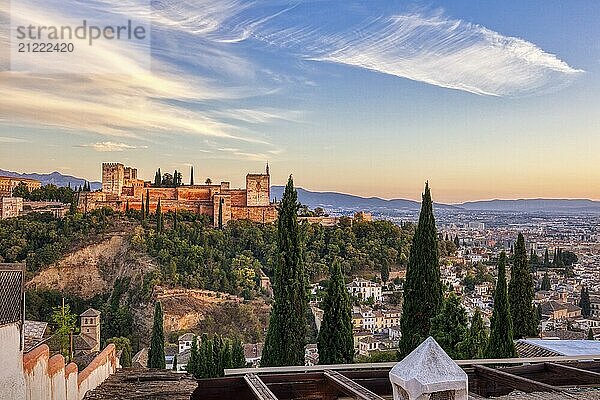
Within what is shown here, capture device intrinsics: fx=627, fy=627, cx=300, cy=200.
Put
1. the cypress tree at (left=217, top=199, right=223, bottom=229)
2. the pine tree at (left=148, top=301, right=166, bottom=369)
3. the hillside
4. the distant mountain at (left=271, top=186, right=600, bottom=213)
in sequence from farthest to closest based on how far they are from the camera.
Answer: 1. the cypress tree at (left=217, top=199, right=223, bottom=229)
2. the hillside
3. the distant mountain at (left=271, top=186, right=600, bottom=213)
4. the pine tree at (left=148, top=301, right=166, bottom=369)

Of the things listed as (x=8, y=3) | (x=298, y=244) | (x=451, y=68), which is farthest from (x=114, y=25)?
(x=451, y=68)

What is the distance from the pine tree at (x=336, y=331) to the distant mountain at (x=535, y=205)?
42.8 feet

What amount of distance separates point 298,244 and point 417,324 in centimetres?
264

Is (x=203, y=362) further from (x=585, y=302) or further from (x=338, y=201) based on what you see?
(x=338, y=201)

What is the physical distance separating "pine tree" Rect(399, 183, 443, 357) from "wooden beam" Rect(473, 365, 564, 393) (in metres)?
7.08

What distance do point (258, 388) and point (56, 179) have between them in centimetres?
3243

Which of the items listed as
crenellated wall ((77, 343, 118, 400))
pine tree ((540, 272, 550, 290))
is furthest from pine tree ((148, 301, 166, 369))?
pine tree ((540, 272, 550, 290))

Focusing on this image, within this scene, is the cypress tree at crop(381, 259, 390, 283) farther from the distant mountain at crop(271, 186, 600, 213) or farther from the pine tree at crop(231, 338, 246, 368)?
the pine tree at crop(231, 338, 246, 368)

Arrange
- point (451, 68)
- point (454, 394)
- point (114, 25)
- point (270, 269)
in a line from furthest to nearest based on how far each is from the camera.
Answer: point (270, 269) < point (451, 68) < point (114, 25) < point (454, 394)

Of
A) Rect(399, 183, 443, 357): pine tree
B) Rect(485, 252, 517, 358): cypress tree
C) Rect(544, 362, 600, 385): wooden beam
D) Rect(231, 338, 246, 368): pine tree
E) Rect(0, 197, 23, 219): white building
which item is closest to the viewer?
Rect(544, 362, 600, 385): wooden beam

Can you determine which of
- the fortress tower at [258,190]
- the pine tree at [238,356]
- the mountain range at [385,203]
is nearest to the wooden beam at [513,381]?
the pine tree at [238,356]

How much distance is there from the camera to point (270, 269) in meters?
29.3

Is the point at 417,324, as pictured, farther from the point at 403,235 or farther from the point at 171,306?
the point at 403,235

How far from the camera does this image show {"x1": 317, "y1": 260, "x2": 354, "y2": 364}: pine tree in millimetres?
10773
